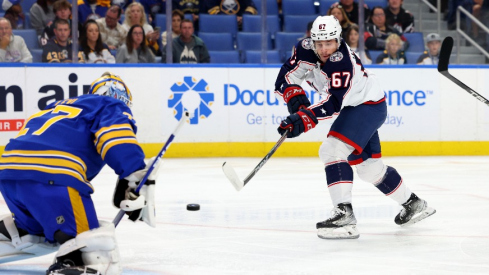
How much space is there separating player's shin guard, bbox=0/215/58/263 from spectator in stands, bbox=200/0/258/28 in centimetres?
566

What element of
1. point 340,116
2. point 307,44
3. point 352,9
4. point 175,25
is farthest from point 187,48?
point 340,116

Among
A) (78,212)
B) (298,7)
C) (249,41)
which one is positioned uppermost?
(298,7)

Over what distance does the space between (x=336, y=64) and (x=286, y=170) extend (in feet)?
10.6

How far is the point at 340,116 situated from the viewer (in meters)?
3.76

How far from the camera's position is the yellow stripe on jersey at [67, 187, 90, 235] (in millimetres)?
2422

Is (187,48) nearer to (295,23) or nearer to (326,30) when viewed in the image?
(295,23)

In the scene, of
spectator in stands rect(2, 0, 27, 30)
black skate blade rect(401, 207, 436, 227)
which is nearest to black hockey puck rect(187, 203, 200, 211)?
black skate blade rect(401, 207, 436, 227)

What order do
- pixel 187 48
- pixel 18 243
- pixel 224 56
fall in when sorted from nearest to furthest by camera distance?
pixel 18 243, pixel 187 48, pixel 224 56

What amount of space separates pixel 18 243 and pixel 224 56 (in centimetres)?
561

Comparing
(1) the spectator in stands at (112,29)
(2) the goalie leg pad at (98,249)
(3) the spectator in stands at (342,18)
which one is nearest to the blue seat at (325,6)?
(3) the spectator in stands at (342,18)

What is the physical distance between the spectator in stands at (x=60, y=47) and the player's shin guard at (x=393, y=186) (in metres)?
4.43

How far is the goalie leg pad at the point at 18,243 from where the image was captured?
102 inches

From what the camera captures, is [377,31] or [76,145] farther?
[377,31]

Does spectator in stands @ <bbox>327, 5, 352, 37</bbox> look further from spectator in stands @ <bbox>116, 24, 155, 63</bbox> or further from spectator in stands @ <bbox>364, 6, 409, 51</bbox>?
spectator in stands @ <bbox>116, 24, 155, 63</bbox>
